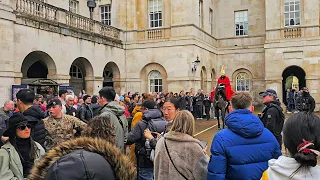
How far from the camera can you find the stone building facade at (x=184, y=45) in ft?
69.2

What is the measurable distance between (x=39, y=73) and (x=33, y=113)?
51.2ft

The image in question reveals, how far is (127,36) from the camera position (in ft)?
81.8

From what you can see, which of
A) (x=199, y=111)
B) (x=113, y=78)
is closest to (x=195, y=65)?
(x=199, y=111)

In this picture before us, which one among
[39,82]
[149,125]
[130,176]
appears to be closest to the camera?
[130,176]

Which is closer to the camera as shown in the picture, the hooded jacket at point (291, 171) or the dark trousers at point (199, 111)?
the hooded jacket at point (291, 171)

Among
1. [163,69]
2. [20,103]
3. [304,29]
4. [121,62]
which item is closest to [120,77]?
[121,62]

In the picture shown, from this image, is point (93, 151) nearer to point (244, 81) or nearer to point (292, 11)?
point (292, 11)

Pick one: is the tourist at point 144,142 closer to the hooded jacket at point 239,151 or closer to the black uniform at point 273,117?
the hooded jacket at point 239,151

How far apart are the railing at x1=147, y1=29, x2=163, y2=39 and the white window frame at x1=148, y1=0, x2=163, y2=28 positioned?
534 millimetres

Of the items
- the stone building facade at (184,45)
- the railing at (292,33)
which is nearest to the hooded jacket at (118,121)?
the stone building facade at (184,45)

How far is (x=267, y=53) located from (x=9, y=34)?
60.4 feet

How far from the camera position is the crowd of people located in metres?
1.86

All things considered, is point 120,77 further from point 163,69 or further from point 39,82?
point 39,82

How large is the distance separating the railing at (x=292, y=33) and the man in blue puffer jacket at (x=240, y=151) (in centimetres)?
2285
